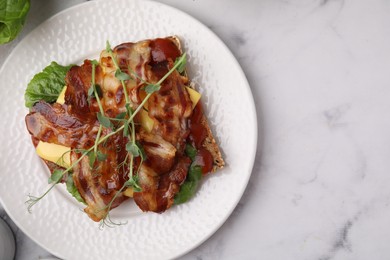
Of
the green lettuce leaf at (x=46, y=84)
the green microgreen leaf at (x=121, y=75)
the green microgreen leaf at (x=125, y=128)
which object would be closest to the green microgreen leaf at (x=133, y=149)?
the green microgreen leaf at (x=125, y=128)

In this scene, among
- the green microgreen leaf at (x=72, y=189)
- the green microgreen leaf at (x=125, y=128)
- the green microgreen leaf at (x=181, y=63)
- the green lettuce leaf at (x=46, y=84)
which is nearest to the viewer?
the green microgreen leaf at (x=125, y=128)

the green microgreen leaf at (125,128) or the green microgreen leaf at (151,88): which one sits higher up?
the green microgreen leaf at (151,88)

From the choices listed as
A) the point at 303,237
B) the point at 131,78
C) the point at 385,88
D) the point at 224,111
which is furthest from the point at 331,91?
the point at 131,78

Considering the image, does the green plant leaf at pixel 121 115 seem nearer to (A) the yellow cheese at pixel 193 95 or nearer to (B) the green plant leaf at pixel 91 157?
(B) the green plant leaf at pixel 91 157

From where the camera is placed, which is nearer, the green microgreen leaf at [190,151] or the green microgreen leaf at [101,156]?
the green microgreen leaf at [101,156]

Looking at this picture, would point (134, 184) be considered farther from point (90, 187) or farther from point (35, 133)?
point (35, 133)

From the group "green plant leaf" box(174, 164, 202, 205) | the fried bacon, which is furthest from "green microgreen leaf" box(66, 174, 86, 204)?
"green plant leaf" box(174, 164, 202, 205)

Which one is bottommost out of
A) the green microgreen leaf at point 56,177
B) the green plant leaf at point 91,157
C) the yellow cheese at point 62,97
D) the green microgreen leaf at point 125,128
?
the green microgreen leaf at point 56,177
